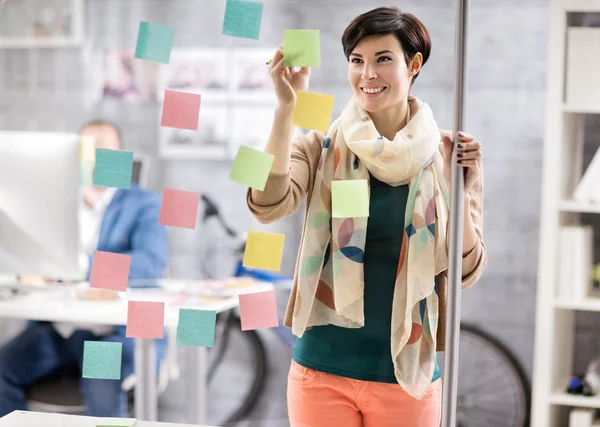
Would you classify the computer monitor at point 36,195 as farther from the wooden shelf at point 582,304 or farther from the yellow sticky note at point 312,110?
the wooden shelf at point 582,304

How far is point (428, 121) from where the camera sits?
1.37 m

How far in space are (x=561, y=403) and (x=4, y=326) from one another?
257cm

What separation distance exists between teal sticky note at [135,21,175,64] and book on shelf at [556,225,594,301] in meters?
1.84

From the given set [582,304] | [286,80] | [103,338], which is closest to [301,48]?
[286,80]

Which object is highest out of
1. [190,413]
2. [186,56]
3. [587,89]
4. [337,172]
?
[186,56]

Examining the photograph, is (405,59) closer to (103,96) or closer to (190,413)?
(190,413)

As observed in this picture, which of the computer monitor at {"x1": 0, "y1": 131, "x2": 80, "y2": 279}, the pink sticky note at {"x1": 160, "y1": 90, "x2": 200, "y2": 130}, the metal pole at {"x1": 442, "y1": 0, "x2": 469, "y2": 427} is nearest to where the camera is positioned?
the metal pole at {"x1": 442, "y1": 0, "x2": 469, "y2": 427}

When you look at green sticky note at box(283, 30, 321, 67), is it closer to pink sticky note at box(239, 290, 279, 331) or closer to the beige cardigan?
the beige cardigan

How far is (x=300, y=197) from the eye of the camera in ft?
4.46

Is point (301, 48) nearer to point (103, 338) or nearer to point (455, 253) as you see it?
point (455, 253)

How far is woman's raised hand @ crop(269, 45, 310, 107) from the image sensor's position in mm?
1283

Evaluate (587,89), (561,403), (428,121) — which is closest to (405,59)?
(428,121)

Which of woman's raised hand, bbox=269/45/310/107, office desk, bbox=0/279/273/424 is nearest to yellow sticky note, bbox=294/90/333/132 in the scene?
woman's raised hand, bbox=269/45/310/107

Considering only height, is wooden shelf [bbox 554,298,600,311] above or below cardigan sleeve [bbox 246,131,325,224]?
below
